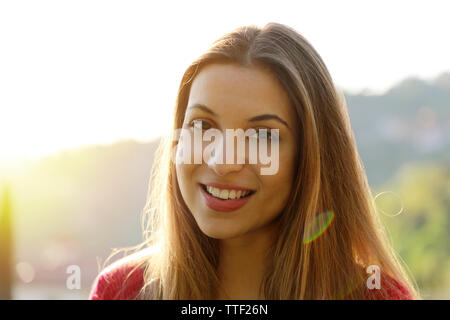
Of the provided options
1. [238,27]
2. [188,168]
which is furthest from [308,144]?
[238,27]

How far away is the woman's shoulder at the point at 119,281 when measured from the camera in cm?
213

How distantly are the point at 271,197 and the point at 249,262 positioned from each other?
35 centimetres

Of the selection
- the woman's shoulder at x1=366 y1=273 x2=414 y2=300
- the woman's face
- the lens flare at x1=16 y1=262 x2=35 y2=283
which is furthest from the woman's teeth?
the lens flare at x1=16 y1=262 x2=35 y2=283

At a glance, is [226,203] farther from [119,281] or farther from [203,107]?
[119,281]

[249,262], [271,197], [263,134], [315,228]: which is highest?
[263,134]

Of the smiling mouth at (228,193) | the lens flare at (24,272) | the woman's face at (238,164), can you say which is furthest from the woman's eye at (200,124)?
the lens flare at (24,272)

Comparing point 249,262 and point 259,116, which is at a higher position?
point 259,116

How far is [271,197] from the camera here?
6.03 feet

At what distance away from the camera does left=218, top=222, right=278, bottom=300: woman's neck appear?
1999 millimetres

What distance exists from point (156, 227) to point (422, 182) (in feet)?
62.4

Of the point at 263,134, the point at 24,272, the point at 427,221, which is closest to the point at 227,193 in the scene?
the point at 263,134

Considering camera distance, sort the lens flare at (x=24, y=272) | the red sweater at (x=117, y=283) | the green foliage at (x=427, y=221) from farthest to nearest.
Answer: the green foliage at (x=427, y=221) → the lens flare at (x=24, y=272) → the red sweater at (x=117, y=283)

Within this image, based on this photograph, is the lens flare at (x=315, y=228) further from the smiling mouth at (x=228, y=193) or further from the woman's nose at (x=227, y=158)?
the woman's nose at (x=227, y=158)

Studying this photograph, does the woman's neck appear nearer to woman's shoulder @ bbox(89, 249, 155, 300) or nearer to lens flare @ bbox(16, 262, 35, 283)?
woman's shoulder @ bbox(89, 249, 155, 300)
